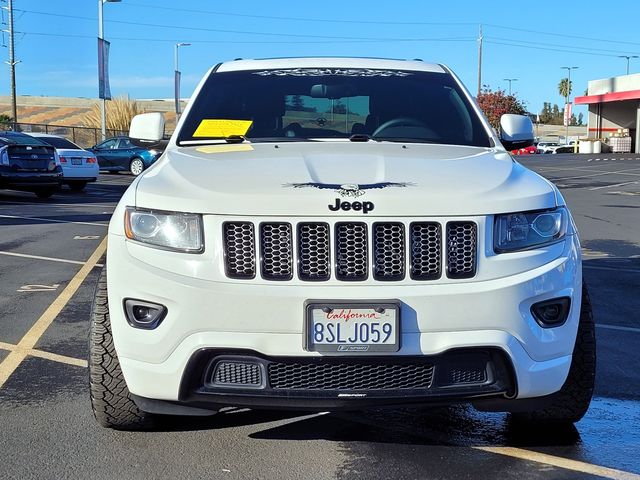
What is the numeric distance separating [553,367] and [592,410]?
3.59 feet

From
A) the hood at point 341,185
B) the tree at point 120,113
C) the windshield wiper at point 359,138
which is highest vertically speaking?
the tree at point 120,113

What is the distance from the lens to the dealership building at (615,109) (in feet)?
170

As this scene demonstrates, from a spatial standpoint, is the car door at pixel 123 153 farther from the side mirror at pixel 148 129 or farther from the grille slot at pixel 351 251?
the grille slot at pixel 351 251

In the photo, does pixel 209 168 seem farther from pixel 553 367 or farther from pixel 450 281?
pixel 553 367

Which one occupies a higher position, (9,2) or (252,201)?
(9,2)

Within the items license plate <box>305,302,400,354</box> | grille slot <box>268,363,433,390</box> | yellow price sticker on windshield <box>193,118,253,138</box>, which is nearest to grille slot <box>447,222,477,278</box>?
license plate <box>305,302,400,354</box>

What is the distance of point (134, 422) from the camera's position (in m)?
3.75

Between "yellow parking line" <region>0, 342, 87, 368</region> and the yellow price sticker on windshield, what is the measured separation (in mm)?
1590

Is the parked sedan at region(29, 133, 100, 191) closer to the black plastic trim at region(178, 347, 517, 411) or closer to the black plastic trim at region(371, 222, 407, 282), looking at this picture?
the black plastic trim at region(178, 347, 517, 411)

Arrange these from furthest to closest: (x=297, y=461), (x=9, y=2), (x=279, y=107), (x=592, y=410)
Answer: (x=9, y=2) < (x=279, y=107) < (x=592, y=410) < (x=297, y=461)

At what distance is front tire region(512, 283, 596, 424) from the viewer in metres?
3.53

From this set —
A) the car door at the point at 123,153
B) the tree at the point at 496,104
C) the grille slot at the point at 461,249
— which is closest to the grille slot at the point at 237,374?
the grille slot at the point at 461,249

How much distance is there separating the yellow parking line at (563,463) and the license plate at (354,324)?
0.92 meters

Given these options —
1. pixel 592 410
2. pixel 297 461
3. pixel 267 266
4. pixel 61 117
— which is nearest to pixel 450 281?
pixel 267 266
